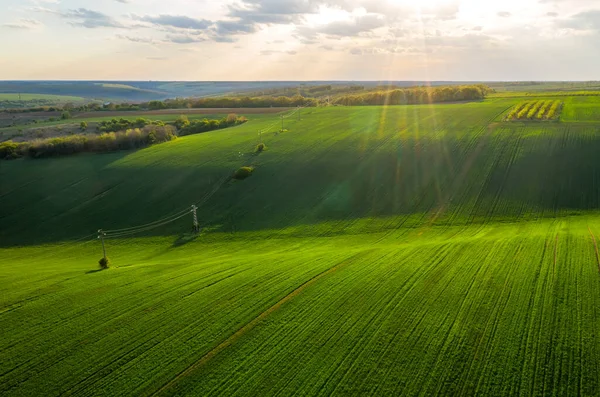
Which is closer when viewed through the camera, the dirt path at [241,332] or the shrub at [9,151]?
the dirt path at [241,332]

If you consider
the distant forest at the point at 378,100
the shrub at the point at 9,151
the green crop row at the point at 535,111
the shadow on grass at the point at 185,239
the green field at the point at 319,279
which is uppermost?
the distant forest at the point at 378,100

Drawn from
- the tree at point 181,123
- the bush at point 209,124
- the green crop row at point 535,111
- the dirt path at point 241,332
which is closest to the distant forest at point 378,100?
the green crop row at point 535,111

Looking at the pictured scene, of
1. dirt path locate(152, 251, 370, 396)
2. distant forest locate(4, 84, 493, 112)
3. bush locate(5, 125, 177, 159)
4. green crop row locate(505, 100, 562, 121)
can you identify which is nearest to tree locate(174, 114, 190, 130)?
bush locate(5, 125, 177, 159)

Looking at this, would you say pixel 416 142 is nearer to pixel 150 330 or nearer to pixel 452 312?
pixel 452 312

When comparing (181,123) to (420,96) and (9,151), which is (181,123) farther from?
(420,96)

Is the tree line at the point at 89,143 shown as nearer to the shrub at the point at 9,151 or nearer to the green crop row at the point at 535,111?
the shrub at the point at 9,151

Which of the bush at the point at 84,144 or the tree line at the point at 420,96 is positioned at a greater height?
the tree line at the point at 420,96

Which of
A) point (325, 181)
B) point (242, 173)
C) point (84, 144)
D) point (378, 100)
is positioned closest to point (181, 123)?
point (84, 144)

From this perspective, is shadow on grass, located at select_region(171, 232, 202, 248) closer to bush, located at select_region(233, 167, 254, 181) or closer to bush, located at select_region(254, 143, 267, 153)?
bush, located at select_region(233, 167, 254, 181)

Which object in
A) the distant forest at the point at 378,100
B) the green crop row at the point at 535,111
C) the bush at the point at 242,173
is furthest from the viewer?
the distant forest at the point at 378,100
